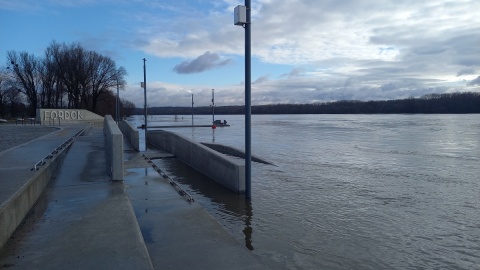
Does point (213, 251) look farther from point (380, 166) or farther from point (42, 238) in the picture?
point (380, 166)

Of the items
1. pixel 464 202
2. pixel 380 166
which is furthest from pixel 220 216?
pixel 380 166

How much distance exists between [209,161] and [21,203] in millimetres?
7353

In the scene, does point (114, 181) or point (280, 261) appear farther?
point (114, 181)

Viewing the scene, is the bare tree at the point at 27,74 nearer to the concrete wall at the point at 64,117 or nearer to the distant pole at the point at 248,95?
the concrete wall at the point at 64,117

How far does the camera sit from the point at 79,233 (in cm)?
536

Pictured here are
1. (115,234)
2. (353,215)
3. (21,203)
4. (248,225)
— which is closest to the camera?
(115,234)

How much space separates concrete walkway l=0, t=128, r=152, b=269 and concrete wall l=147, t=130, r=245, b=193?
3.16 m

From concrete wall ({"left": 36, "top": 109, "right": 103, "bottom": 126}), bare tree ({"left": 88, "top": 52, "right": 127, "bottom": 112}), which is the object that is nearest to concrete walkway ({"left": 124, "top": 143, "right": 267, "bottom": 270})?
concrete wall ({"left": 36, "top": 109, "right": 103, "bottom": 126})

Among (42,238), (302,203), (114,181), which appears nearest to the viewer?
(42,238)

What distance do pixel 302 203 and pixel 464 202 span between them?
4.25 meters

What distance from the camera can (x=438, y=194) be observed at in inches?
443

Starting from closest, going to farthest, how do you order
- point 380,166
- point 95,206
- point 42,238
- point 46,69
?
1. point 42,238
2. point 95,206
3. point 380,166
4. point 46,69

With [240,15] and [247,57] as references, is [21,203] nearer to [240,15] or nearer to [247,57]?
[247,57]

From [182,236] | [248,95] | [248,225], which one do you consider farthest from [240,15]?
[182,236]
